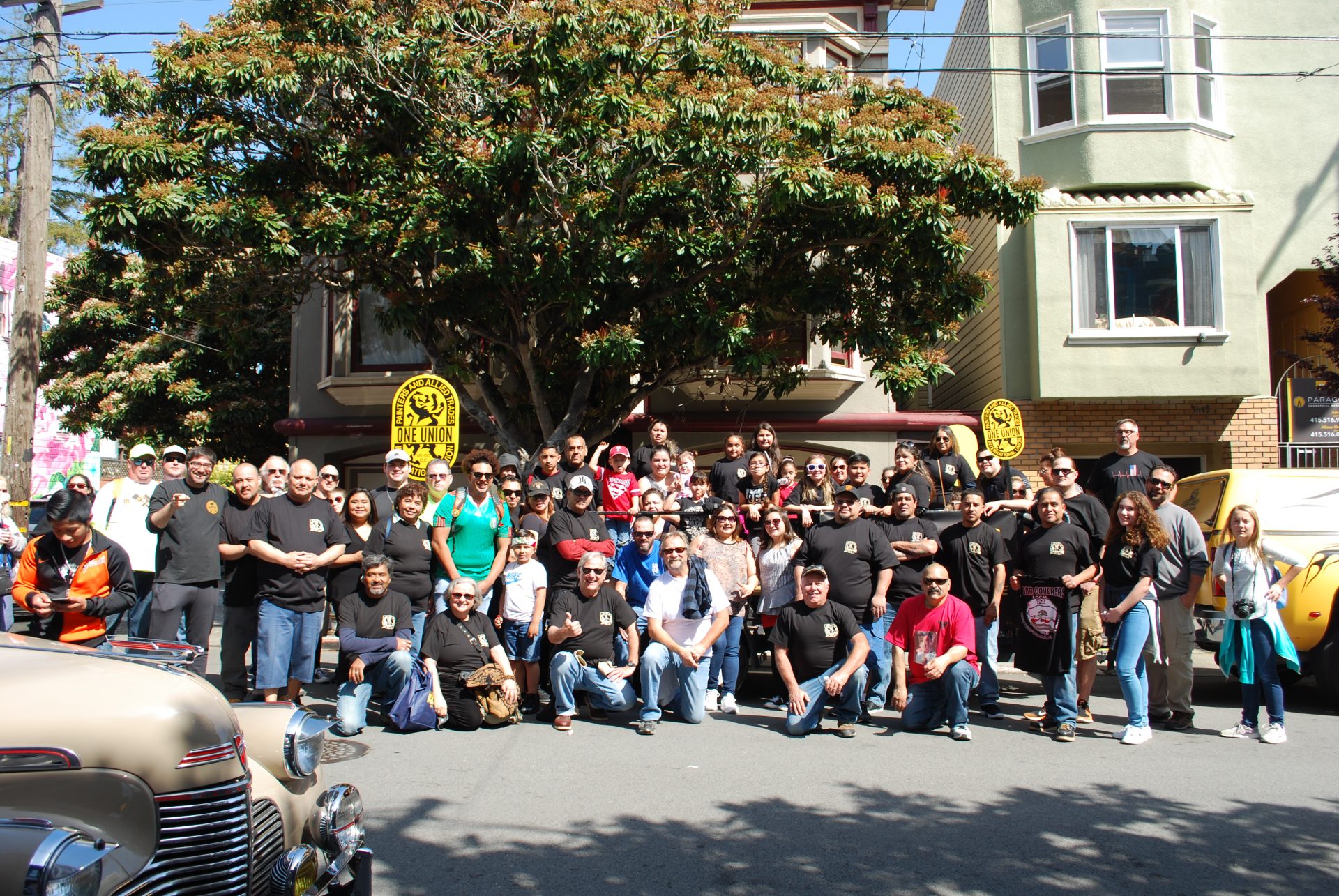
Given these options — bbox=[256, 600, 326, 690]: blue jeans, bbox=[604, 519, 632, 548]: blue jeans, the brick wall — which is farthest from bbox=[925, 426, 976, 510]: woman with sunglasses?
bbox=[256, 600, 326, 690]: blue jeans

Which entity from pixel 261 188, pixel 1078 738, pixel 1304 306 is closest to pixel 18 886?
pixel 1078 738

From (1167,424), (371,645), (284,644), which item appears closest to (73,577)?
(284,644)

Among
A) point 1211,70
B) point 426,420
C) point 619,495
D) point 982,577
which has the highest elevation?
point 1211,70

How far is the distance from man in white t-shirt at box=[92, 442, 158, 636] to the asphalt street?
2703 millimetres

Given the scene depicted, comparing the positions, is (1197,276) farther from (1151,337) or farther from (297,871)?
(297,871)

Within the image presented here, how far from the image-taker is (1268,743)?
23.6ft

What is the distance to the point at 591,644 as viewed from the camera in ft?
26.3

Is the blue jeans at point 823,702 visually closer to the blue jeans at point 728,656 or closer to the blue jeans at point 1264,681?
the blue jeans at point 728,656

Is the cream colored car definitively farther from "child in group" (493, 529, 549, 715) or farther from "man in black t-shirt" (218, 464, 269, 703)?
"child in group" (493, 529, 549, 715)

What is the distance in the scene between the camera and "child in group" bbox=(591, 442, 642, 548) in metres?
9.97

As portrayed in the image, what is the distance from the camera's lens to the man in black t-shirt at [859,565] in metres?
8.30

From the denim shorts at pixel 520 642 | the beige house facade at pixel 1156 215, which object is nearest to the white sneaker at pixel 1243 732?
the denim shorts at pixel 520 642

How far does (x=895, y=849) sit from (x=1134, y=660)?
3298 mm

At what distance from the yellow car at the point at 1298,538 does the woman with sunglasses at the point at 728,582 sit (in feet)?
11.5
